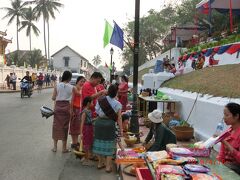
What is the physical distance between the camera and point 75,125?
8.08 meters

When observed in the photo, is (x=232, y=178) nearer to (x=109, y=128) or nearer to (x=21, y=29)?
(x=109, y=128)

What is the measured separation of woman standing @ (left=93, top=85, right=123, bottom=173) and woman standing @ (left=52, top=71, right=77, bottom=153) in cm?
159

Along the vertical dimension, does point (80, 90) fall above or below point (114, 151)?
above

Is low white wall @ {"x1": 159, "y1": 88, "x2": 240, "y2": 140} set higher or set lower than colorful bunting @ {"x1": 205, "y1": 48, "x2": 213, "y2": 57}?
lower

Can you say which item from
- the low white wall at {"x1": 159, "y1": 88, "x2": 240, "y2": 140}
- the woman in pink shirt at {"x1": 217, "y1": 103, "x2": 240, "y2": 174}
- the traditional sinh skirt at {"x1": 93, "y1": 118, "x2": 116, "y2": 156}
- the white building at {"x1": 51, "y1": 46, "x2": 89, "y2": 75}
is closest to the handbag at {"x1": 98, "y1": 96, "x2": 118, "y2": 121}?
the traditional sinh skirt at {"x1": 93, "y1": 118, "x2": 116, "y2": 156}

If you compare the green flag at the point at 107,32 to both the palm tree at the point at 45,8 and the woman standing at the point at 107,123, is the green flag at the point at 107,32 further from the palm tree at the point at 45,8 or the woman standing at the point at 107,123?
the palm tree at the point at 45,8

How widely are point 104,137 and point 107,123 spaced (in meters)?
0.27

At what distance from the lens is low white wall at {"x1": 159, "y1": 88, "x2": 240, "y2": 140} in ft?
25.9

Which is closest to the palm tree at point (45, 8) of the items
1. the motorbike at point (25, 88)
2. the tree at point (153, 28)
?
the tree at point (153, 28)

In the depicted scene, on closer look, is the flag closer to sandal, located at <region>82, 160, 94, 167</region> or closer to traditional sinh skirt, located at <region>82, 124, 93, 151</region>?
traditional sinh skirt, located at <region>82, 124, 93, 151</region>

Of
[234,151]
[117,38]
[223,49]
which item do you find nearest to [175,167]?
[234,151]

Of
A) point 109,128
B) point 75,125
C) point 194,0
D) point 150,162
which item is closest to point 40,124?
point 75,125

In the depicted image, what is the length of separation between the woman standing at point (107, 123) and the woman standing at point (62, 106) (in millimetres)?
1592

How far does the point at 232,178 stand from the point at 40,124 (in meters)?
8.76
